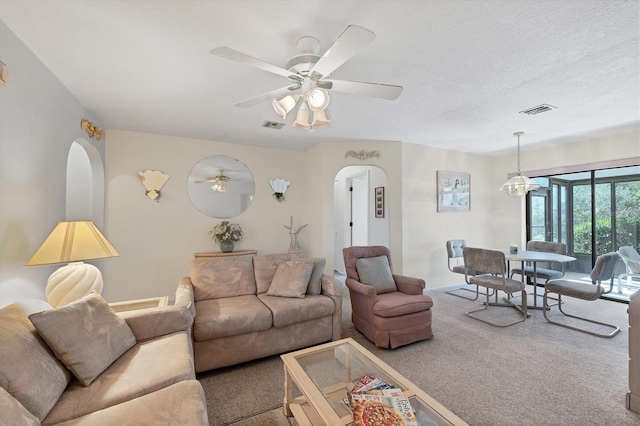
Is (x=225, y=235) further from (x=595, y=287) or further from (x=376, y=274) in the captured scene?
(x=595, y=287)

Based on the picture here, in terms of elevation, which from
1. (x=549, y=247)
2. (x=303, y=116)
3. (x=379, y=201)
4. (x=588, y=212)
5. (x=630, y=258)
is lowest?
(x=630, y=258)

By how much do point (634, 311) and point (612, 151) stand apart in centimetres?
339

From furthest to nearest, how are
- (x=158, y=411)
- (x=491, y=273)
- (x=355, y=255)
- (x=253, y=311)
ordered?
(x=491, y=273) → (x=355, y=255) → (x=253, y=311) → (x=158, y=411)

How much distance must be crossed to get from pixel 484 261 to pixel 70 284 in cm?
405

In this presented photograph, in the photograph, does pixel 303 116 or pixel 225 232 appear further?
pixel 225 232

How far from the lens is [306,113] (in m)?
1.79

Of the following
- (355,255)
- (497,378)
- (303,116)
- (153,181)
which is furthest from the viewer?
(153,181)

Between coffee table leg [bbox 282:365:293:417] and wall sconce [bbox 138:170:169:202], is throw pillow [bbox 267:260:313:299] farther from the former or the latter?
wall sconce [bbox 138:170:169:202]

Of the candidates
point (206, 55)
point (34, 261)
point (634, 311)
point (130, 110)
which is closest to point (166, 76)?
point (206, 55)

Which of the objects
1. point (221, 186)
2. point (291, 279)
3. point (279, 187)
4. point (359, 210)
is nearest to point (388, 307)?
point (291, 279)

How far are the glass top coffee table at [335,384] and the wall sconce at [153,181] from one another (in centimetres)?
315

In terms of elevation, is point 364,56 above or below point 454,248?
above

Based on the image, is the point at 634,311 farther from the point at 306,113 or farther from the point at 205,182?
the point at 205,182

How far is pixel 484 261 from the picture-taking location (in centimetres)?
332
